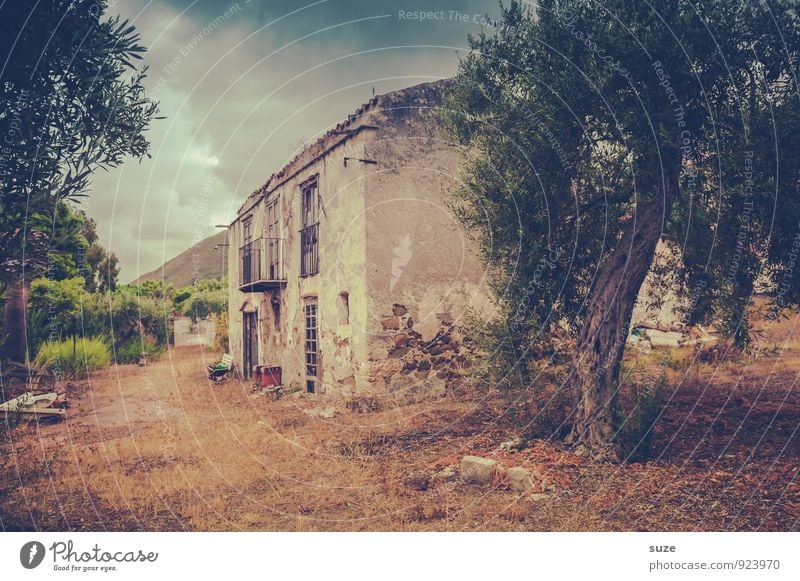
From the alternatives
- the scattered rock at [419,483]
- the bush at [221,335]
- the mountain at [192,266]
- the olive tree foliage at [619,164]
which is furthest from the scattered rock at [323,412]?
the mountain at [192,266]

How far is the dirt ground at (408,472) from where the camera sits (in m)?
4.94

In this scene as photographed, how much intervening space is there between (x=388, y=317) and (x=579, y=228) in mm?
4149

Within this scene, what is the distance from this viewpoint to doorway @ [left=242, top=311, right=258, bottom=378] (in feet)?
55.0

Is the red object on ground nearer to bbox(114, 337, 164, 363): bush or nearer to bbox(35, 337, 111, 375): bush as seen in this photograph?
bbox(35, 337, 111, 375): bush

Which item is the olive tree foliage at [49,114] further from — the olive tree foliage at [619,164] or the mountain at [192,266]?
the mountain at [192,266]

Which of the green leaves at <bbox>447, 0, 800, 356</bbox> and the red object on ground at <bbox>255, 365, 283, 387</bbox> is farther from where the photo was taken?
the red object on ground at <bbox>255, 365, 283, 387</bbox>

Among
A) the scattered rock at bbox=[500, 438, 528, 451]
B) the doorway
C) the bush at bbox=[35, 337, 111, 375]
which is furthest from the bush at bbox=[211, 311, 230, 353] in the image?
the scattered rock at bbox=[500, 438, 528, 451]

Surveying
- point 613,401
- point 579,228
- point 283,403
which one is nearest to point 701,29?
point 579,228

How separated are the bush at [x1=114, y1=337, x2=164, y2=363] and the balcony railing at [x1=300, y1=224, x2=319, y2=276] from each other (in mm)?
7314

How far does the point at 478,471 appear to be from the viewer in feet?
18.6

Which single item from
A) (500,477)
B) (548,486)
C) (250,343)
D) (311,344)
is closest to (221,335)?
(250,343)

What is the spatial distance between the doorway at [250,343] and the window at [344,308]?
664 cm

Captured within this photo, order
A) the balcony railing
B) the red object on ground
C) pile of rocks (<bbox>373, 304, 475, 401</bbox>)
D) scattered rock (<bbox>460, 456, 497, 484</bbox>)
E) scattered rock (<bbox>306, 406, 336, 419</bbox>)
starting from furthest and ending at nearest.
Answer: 1. the red object on ground
2. the balcony railing
3. pile of rocks (<bbox>373, 304, 475, 401</bbox>)
4. scattered rock (<bbox>306, 406, 336, 419</bbox>)
5. scattered rock (<bbox>460, 456, 497, 484</bbox>)
